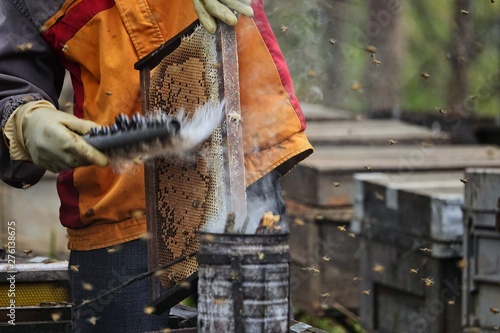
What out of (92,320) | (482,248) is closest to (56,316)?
(92,320)

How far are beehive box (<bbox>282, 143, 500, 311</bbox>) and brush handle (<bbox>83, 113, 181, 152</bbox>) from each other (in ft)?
12.0

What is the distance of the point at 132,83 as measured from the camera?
2.95 metres

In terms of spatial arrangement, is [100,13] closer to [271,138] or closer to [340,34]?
[271,138]

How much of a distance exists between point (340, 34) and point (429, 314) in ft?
40.0

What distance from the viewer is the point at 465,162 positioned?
6297 mm

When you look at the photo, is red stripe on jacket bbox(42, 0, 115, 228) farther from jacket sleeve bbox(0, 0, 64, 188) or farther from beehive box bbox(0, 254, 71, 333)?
beehive box bbox(0, 254, 71, 333)

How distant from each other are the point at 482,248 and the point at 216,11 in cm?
248

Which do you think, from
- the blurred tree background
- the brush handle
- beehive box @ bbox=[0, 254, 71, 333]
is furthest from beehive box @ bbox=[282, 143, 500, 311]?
the brush handle

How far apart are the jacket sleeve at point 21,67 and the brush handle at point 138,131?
53cm

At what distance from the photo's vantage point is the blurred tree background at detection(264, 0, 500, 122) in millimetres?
11773

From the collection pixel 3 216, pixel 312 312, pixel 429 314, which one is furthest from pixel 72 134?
pixel 3 216

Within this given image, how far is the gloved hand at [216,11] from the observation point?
2621 mm

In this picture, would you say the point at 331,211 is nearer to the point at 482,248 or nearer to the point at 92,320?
the point at 482,248

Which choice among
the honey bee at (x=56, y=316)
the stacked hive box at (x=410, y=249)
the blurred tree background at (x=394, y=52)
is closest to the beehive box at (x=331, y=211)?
the stacked hive box at (x=410, y=249)
